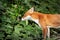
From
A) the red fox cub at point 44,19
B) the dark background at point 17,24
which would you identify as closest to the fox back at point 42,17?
the red fox cub at point 44,19

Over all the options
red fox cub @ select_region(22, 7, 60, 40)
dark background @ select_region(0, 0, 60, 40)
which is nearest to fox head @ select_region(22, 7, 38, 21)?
red fox cub @ select_region(22, 7, 60, 40)

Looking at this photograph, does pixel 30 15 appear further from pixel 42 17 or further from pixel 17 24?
pixel 17 24

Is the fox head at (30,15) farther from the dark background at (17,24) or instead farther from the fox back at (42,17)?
the dark background at (17,24)

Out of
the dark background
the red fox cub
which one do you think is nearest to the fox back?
the red fox cub

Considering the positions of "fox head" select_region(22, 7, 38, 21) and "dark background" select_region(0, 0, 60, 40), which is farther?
"fox head" select_region(22, 7, 38, 21)

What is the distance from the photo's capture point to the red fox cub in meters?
7.99

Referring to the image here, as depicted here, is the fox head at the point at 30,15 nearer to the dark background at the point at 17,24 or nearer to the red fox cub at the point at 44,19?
the red fox cub at the point at 44,19

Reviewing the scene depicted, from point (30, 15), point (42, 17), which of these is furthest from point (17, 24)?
point (42, 17)

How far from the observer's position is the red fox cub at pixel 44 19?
7986 mm

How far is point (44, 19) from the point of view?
8.07 meters

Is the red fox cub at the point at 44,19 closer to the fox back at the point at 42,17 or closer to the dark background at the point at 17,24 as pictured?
the fox back at the point at 42,17

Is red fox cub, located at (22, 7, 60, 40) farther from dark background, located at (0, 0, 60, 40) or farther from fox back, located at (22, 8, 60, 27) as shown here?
dark background, located at (0, 0, 60, 40)

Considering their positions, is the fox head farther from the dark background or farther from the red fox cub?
the dark background

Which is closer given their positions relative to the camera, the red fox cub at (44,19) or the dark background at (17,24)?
the dark background at (17,24)
